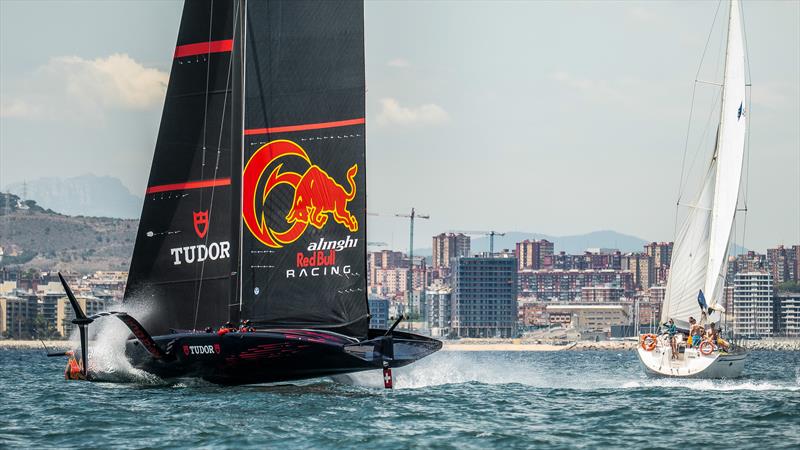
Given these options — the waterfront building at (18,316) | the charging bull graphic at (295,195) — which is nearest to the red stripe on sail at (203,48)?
the charging bull graphic at (295,195)

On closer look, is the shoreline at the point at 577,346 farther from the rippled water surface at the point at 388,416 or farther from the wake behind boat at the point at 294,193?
the wake behind boat at the point at 294,193

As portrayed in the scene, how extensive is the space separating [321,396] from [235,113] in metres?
5.67

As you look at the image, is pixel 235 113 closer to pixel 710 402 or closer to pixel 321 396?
pixel 321 396

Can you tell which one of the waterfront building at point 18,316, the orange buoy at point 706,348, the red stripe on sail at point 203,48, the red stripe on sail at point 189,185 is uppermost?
the red stripe on sail at point 203,48

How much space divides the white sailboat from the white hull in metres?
2.67

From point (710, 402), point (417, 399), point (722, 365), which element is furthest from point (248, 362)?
point (722, 365)

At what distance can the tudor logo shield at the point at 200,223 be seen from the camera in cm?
2605

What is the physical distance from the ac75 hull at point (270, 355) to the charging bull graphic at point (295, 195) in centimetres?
195

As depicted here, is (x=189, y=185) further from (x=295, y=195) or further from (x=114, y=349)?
(x=114, y=349)

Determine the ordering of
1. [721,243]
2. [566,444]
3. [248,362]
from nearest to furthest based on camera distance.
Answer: [566,444] → [248,362] → [721,243]

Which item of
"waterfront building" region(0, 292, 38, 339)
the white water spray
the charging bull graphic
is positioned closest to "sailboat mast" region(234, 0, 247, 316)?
the charging bull graphic

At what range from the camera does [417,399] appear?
2492cm

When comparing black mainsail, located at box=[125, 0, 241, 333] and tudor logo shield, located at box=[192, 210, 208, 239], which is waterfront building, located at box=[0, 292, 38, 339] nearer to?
black mainsail, located at box=[125, 0, 241, 333]

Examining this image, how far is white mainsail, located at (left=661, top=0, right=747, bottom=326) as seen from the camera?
126 ft
